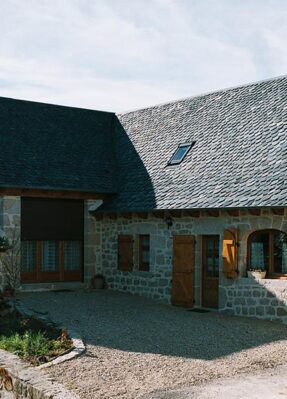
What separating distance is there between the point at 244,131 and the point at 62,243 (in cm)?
591

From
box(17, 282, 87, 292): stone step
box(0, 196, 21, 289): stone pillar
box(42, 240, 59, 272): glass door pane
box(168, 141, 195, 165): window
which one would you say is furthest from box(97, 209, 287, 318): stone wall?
box(0, 196, 21, 289): stone pillar

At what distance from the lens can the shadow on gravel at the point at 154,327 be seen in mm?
9516

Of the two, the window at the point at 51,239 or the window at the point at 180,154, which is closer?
the window at the point at 180,154

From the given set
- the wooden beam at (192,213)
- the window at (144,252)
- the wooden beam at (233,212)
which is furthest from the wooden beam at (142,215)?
the wooden beam at (233,212)

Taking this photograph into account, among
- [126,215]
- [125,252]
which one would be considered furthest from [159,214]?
[125,252]

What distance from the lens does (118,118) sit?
2052 cm

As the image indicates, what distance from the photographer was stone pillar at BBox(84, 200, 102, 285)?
17.1 m

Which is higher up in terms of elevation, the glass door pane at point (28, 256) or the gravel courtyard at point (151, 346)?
the glass door pane at point (28, 256)

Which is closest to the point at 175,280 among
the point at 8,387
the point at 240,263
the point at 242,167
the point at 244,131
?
the point at 240,263

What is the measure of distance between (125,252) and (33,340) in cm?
698

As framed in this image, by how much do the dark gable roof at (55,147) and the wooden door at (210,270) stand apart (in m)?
4.01

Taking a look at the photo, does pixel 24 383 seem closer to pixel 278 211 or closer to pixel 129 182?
pixel 278 211

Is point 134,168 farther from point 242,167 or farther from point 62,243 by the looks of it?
point 242,167

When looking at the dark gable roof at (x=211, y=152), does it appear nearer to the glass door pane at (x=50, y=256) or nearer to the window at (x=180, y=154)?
the window at (x=180, y=154)
